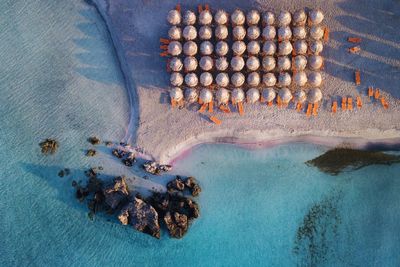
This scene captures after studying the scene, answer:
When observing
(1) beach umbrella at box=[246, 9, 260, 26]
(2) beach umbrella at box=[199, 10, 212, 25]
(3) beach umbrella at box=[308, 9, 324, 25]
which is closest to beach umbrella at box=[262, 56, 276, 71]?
(1) beach umbrella at box=[246, 9, 260, 26]

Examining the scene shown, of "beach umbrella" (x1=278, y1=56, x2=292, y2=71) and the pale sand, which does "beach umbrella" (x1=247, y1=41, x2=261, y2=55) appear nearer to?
"beach umbrella" (x1=278, y1=56, x2=292, y2=71)

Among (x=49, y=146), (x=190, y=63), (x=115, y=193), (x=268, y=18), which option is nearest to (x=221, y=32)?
(x=190, y=63)

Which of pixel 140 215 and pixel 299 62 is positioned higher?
pixel 299 62

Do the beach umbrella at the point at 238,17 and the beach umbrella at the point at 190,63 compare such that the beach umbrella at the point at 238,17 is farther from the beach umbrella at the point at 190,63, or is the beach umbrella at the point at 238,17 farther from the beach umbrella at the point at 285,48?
the beach umbrella at the point at 190,63

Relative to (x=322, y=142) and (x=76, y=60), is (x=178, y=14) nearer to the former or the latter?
(x=76, y=60)

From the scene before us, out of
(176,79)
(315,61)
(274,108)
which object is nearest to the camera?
(315,61)

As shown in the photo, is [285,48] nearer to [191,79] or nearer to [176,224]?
[191,79]
